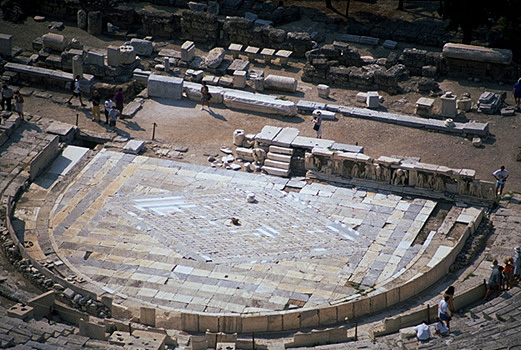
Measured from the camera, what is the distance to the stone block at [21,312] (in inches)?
1517

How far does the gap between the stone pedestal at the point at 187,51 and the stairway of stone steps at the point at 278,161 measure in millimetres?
10495

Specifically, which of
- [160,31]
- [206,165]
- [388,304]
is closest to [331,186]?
[206,165]

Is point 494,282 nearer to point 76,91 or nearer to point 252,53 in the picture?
point 76,91

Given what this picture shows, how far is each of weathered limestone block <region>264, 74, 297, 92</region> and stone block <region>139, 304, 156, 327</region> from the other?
18369mm

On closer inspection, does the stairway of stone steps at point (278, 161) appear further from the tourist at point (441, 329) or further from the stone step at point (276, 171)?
the tourist at point (441, 329)

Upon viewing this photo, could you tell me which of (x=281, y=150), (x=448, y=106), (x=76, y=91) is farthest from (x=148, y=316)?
(x=448, y=106)

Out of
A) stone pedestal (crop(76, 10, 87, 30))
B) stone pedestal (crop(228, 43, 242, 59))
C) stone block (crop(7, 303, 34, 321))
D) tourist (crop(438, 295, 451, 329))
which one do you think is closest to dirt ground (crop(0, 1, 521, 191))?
stone pedestal (crop(228, 43, 242, 59))

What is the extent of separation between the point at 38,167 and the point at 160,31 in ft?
50.4

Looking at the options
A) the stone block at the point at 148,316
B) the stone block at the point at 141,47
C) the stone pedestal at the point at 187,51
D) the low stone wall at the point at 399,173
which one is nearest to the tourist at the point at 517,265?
the low stone wall at the point at 399,173

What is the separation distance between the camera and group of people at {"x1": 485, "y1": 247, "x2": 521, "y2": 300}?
133ft

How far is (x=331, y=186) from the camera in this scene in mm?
47844

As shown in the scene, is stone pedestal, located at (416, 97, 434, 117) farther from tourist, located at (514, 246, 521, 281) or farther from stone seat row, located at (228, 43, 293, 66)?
tourist, located at (514, 246, 521, 281)

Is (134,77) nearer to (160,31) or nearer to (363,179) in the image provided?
(160,31)

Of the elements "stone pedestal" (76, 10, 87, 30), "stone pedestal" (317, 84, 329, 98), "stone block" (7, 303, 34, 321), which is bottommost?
"stone pedestal" (76, 10, 87, 30)
